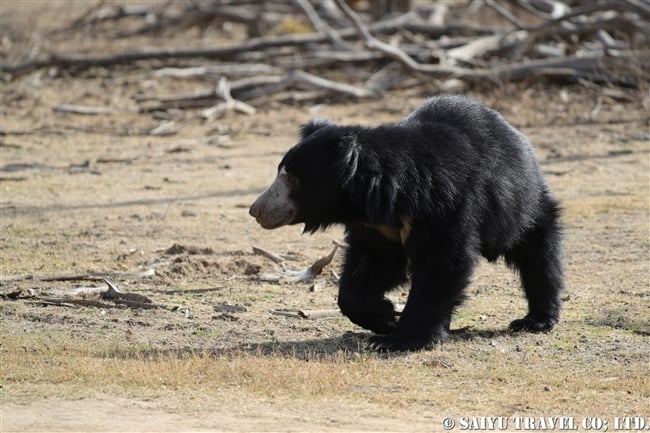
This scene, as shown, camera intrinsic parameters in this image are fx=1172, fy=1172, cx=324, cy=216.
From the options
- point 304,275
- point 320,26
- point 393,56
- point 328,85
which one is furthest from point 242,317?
point 320,26

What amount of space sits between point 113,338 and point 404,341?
156 cm

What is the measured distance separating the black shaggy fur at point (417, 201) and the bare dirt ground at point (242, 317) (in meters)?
0.27

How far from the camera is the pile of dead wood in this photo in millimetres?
15883

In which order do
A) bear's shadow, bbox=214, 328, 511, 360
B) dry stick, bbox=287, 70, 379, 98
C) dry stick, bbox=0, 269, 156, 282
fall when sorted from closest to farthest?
bear's shadow, bbox=214, 328, 511, 360
dry stick, bbox=0, 269, 156, 282
dry stick, bbox=287, 70, 379, 98

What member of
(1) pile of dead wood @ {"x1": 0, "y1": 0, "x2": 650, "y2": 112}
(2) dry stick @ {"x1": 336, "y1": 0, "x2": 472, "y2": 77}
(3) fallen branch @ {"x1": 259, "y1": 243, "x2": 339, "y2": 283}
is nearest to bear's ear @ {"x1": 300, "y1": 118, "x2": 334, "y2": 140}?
(3) fallen branch @ {"x1": 259, "y1": 243, "x2": 339, "y2": 283}

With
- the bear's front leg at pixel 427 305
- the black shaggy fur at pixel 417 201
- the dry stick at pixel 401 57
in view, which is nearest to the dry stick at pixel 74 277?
the black shaggy fur at pixel 417 201

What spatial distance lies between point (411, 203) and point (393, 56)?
1050cm

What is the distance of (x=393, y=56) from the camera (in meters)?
16.0

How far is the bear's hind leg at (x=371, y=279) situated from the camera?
20.2 feet

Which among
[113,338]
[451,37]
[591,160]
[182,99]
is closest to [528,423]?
[113,338]

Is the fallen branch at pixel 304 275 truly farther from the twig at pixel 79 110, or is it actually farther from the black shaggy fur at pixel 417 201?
the twig at pixel 79 110

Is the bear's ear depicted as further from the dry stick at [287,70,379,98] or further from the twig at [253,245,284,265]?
the dry stick at [287,70,379,98]

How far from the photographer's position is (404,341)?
595 cm

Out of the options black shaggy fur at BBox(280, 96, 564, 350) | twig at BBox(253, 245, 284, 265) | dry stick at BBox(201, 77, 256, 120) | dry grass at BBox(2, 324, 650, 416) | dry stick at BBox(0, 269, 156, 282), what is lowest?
dry stick at BBox(201, 77, 256, 120)
